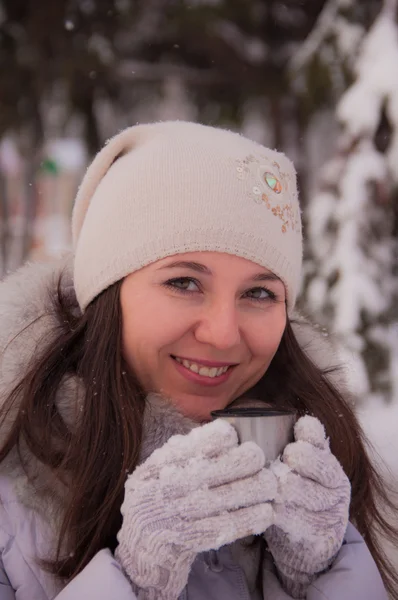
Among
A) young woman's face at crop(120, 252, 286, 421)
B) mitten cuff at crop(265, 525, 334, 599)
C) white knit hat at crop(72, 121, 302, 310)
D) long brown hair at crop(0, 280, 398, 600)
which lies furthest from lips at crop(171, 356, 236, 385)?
mitten cuff at crop(265, 525, 334, 599)

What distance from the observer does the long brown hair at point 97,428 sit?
4.77 ft

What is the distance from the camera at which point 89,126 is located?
5.57m

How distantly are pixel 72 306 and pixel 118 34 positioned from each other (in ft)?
14.0

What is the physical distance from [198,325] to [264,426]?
1.22 feet

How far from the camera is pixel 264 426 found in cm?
125

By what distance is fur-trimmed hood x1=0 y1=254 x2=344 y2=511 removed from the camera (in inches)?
60.5

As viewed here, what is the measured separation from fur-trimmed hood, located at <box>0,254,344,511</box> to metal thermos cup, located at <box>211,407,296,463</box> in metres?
0.30

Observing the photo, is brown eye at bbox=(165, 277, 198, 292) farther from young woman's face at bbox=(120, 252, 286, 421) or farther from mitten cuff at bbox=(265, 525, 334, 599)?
mitten cuff at bbox=(265, 525, 334, 599)

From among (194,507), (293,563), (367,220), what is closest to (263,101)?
(367,220)

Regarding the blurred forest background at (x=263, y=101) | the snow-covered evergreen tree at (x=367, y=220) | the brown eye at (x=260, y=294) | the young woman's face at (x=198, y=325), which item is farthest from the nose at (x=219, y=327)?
the snow-covered evergreen tree at (x=367, y=220)

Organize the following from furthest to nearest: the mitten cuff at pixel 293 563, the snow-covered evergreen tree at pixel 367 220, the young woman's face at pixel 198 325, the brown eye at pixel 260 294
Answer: the snow-covered evergreen tree at pixel 367 220, the brown eye at pixel 260 294, the young woman's face at pixel 198 325, the mitten cuff at pixel 293 563

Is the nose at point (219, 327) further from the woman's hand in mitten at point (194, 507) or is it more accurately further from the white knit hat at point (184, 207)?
the woman's hand in mitten at point (194, 507)

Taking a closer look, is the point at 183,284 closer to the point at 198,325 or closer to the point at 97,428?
the point at 198,325

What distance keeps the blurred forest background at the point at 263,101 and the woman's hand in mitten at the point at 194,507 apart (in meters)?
1.56
